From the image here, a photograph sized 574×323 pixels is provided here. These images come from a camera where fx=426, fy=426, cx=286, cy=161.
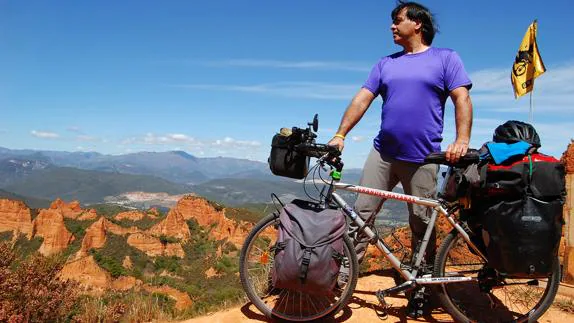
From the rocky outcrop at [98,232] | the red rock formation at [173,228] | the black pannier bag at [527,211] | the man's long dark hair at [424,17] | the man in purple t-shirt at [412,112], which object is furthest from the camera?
the red rock formation at [173,228]

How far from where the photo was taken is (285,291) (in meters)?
3.72

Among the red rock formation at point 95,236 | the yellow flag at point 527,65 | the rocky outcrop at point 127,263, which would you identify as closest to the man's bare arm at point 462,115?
the yellow flag at point 527,65

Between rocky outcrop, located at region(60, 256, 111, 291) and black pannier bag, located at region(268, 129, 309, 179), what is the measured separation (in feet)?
145

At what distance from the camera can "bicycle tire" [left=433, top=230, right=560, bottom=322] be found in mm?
3467

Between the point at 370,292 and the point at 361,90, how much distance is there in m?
2.02

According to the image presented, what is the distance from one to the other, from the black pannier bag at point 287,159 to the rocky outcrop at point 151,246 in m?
58.9

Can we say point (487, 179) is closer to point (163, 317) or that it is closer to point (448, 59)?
point (448, 59)

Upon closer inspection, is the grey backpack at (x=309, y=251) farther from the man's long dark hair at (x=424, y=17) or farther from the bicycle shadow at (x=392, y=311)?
the man's long dark hair at (x=424, y=17)

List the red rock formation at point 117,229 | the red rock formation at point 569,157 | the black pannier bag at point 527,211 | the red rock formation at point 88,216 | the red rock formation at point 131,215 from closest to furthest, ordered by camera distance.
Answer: the black pannier bag at point 527,211
the red rock formation at point 569,157
the red rock formation at point 117,229
the red rock formation at point 88,216
the red rock formation at point 131,215

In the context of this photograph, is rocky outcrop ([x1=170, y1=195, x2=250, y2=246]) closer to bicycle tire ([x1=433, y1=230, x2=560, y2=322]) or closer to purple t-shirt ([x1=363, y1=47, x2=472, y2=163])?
bicycle tire ([x1=433, y1=230, x2=560, y2=322])

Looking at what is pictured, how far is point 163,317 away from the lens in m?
4.39

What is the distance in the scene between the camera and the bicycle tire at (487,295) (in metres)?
3.47

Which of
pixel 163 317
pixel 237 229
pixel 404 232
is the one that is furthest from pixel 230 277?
pixel 163 317

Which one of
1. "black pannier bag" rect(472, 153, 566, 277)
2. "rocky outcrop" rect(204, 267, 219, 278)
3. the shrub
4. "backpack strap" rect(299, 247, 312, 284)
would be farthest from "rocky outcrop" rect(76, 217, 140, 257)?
"black pannier bag" rect(472, 153, 566, 277)
